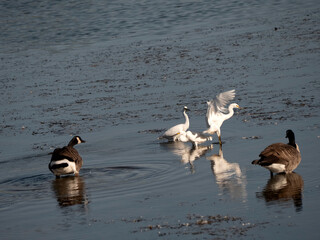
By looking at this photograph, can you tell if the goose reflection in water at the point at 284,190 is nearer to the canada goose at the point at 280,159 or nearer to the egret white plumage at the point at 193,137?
the canada goose at the point at 280,159

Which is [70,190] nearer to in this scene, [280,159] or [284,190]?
[280,159]

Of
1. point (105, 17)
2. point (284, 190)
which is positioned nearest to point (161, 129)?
point (284, 190)

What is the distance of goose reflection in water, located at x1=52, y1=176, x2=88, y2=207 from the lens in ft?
39.2

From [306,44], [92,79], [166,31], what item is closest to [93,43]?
[166,31]

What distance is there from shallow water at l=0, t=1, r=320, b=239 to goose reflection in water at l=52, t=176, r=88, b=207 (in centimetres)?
5

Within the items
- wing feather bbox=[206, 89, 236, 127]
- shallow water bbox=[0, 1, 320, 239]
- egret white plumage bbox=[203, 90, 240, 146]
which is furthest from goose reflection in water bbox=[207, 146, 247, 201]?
wing feather bbox=[206, 89, 236, 127]

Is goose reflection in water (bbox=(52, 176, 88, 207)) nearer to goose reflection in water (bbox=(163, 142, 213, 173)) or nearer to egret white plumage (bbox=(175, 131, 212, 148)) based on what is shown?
goose reflection in water (bbox=(163, 142, 213, 173))

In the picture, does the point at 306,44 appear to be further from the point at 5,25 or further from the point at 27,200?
the point at 5,25

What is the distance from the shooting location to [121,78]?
965 inches

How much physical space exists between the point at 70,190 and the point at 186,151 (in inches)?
154

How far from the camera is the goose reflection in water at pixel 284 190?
10664mm

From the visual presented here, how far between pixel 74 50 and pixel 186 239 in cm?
2474

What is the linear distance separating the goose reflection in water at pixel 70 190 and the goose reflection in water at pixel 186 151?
2469mm

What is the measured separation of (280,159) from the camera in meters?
12.2
